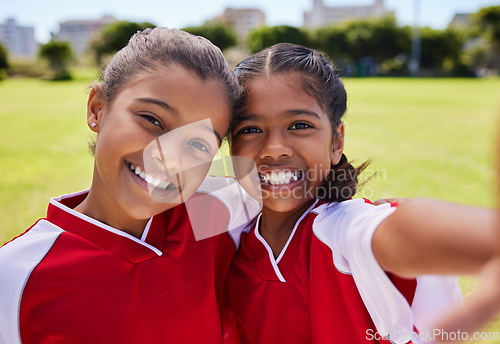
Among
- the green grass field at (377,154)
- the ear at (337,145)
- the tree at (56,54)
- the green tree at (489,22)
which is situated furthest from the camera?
the green tree at (489,22)

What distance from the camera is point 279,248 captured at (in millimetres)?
1214

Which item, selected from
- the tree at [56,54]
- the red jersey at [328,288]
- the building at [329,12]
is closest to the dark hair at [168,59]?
the red jersey at [328,288]

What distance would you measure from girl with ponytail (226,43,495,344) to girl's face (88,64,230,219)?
199 millimetres

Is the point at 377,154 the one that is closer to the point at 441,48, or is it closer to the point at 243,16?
the point at 441,48

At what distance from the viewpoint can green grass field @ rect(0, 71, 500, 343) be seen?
152 inches

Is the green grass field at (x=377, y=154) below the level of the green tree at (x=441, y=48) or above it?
above

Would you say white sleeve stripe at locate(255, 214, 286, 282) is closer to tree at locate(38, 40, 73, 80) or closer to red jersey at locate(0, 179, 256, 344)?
red jersey at locate(0, 179, 256, 344)

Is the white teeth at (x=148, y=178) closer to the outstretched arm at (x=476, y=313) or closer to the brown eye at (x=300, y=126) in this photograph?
the brown eye at (x=300, y=126)

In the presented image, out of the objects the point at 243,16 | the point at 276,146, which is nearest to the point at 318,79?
the point at 276,146

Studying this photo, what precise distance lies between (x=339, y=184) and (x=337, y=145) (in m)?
0.16

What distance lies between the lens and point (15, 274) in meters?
0.87

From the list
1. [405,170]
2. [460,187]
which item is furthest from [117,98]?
[405,170]

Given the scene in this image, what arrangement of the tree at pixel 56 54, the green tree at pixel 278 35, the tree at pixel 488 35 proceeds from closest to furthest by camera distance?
1. the tree at pixel 56 54
2. the tree at pixel 488 35
3. the green tree at pixel 278 35

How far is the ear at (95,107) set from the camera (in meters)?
1.11
